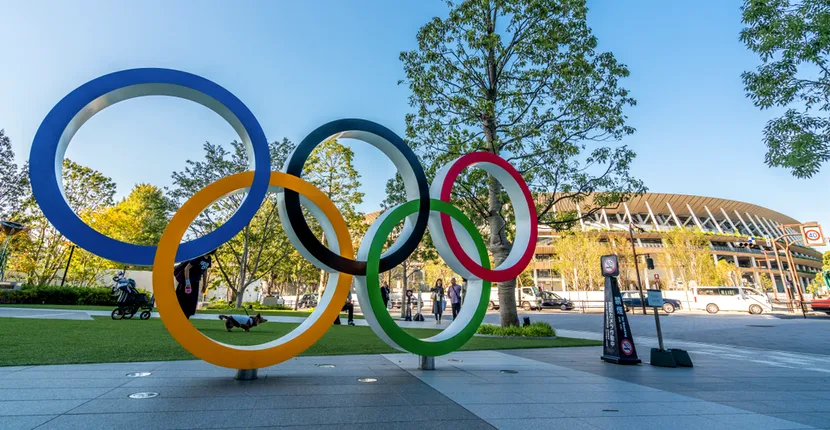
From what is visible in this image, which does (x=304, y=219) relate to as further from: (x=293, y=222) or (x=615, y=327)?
(x=615, y=327)

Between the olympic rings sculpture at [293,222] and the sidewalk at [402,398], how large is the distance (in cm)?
57

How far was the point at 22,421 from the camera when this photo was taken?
3102mm

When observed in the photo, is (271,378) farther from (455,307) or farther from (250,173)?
(455,307)

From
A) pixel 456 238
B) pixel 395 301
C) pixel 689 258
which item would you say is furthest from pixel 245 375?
pixel 689 258

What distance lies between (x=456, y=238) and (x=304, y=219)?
2.46 m

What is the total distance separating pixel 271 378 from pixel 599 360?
6.01 meters

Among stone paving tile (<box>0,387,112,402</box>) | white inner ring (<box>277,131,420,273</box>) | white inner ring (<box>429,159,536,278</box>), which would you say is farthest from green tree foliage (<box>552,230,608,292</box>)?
stone paving tile (<box>0,387,112,402</box>)

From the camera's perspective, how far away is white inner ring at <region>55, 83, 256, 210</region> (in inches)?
174

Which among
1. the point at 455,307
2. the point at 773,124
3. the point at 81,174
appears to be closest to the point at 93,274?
the point at 81,174

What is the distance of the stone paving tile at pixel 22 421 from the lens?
9.75 feet

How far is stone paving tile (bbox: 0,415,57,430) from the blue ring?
4.67 ft

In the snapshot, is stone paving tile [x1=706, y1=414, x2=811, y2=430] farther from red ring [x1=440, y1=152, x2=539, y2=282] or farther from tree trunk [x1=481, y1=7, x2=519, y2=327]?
tree trunk [x1=481, y1=7, x2=519, y2=327]

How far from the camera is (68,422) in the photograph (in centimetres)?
309

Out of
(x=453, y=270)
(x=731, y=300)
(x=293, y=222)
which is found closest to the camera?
(x=293, y=222)
